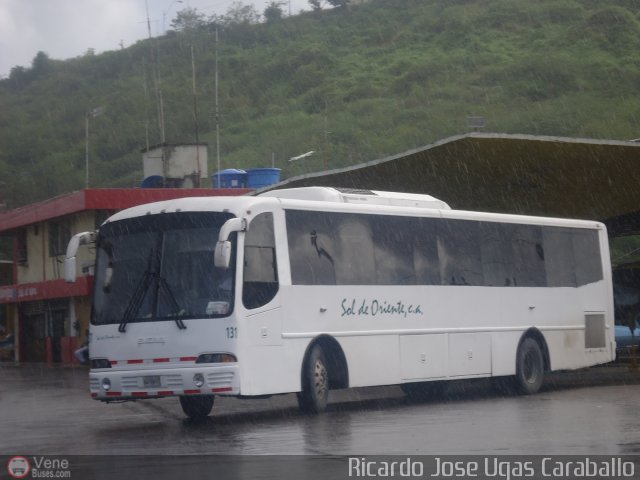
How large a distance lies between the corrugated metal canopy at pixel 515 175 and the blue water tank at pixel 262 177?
30.5 feet

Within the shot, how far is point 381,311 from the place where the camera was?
18.0m

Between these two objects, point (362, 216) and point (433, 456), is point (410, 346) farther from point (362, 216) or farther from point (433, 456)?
point (433, 456)

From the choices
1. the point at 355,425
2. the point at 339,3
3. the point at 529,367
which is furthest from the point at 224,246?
the point at 339,3

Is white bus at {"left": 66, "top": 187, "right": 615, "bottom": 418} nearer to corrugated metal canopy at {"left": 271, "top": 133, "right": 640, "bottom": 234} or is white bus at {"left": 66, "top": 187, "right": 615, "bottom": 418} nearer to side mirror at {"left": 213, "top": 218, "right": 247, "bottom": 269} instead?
side mirror at {"left": 213, "top": 218, "right": 247, "bottom": 269}

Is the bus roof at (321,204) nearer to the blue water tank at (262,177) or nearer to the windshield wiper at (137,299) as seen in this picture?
the windshield wiper at (137,299)

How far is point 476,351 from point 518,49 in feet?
300

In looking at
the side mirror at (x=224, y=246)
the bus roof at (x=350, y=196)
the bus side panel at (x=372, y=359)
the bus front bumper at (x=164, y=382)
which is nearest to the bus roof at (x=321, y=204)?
the bus roof at (x=350, y=196)

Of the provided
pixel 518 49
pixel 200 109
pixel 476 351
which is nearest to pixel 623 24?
pixel 518 49

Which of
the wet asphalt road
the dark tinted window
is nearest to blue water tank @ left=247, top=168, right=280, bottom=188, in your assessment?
the wet asphalt road

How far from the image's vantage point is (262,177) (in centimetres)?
3944

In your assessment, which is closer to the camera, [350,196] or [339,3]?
[350,196]

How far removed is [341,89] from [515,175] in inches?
3076

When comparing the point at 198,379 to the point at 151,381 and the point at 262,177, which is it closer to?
the point at 151,381

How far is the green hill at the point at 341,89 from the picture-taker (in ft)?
280
